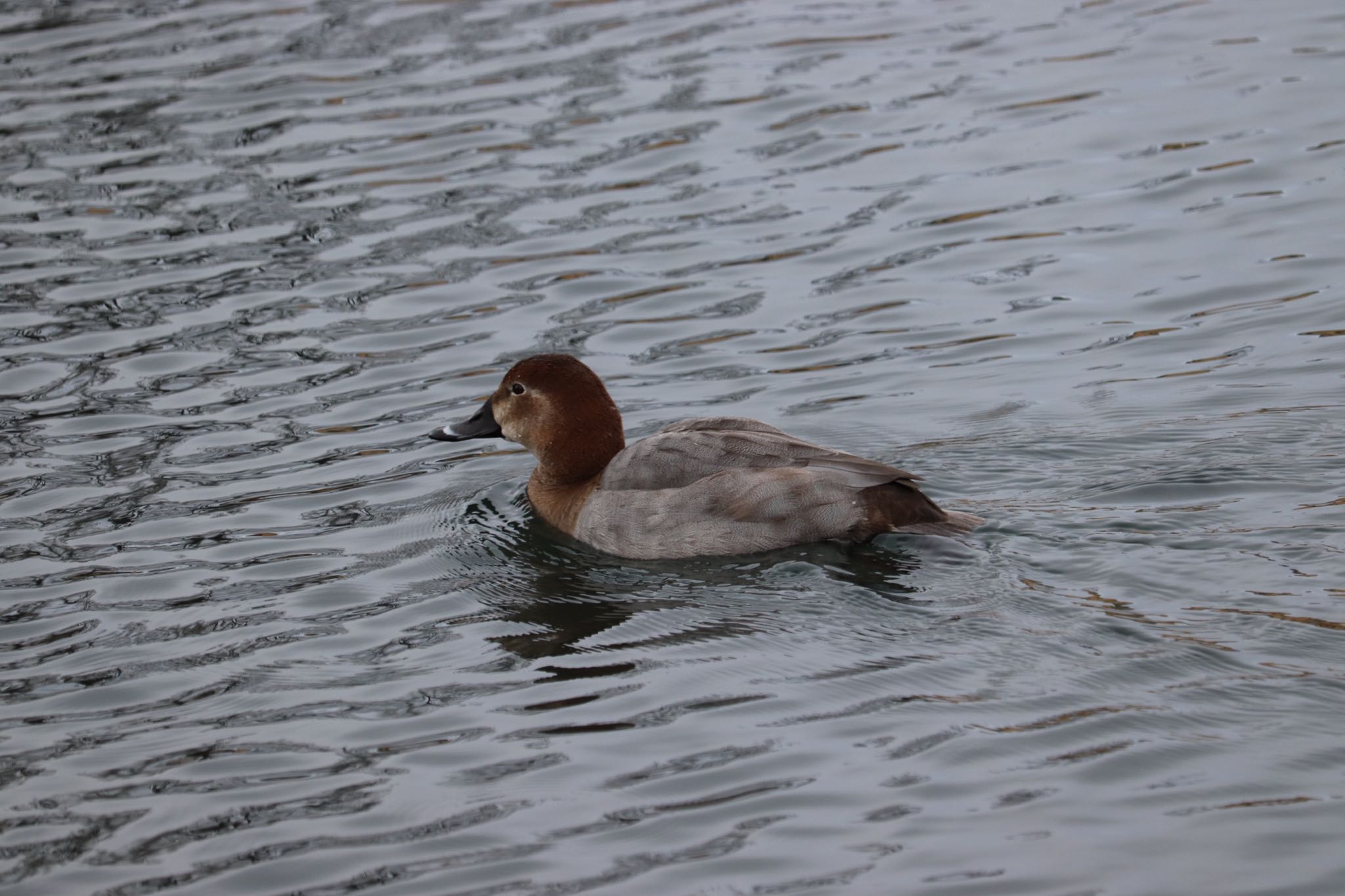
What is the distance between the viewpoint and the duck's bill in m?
8.25

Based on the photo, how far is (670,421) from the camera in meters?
8.88

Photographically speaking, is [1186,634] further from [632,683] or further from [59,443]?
[59,443]

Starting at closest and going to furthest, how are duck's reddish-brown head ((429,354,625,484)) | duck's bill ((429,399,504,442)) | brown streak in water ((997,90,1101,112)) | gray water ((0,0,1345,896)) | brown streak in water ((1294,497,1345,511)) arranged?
gray water ((0,0,1345,896)), brown streak in water ((1294,497,1345,511)), duck's reddish-brown head ((429,354,625,484)), duck's bill ((429,399,504,442)), brown streak in water ((997,90,1101,112))

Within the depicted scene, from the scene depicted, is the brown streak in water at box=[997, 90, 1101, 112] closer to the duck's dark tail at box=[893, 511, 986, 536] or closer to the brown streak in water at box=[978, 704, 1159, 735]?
the duck's dark tail at box=[893, 511, 986, 536]

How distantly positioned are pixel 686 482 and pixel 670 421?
58.4 inches

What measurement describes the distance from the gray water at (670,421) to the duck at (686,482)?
0.42 ft

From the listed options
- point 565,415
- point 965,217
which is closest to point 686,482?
point 565,415

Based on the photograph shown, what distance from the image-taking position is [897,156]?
40.9 feet

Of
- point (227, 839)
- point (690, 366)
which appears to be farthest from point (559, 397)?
point (227, 839)

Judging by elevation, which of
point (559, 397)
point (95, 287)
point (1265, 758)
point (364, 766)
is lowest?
A: point (1265, 758)

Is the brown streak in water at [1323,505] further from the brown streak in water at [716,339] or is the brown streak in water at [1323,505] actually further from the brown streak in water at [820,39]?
the brown streak in water at [820,39]

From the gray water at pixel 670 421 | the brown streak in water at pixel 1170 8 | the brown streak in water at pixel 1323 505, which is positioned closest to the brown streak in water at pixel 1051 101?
the gray water at pixel 670 421

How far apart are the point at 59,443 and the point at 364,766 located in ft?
14.0

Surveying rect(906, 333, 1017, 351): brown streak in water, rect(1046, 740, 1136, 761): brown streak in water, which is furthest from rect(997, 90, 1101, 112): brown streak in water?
rect(1046, 740, 1136, 761): brown streak in water
